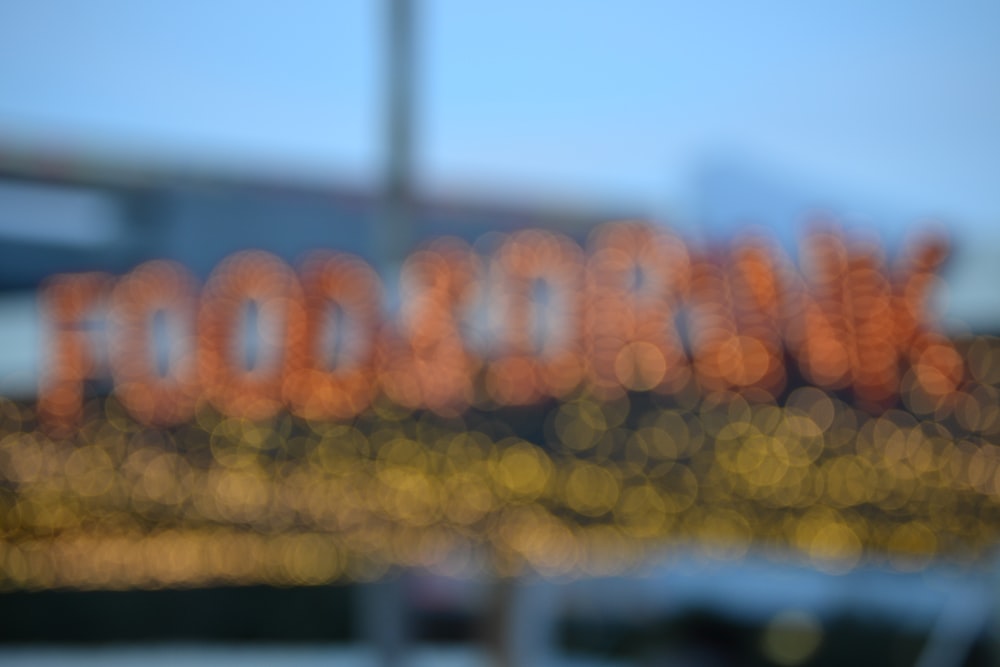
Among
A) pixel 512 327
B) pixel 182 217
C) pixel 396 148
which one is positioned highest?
pixel 396 148

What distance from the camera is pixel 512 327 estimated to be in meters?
2.20

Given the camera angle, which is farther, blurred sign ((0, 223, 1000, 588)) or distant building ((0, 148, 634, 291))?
distant building ((0, 148, 634, 291))

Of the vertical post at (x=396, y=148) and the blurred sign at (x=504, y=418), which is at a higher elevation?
the vertical post at (x=396, y=148)

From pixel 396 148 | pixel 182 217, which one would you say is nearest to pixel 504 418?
pixel 396 148

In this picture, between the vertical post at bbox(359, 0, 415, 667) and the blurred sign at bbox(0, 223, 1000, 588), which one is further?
the vertical post at bbox(359, 0, 415, 667)

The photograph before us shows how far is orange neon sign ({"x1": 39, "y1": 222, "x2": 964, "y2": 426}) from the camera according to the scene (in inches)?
79.7

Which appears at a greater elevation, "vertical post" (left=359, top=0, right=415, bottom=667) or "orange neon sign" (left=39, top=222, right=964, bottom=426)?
"vertical post" (left=359, top=0, right=415, bottom=667)

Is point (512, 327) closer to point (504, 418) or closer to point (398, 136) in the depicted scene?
point (504, 418)

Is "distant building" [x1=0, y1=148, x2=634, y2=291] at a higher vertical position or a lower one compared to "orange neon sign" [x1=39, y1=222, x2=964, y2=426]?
higher

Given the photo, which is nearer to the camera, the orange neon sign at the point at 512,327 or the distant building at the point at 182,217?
the orange neon sign at the point at 512,327

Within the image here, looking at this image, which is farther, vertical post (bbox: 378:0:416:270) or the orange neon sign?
vertical post (bbox: 378:0:416:270)

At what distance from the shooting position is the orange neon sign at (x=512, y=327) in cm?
202

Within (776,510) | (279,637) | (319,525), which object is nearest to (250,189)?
(319,525)

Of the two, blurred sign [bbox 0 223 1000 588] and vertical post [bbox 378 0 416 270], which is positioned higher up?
vertical post [bbox 378 0 416 270]
